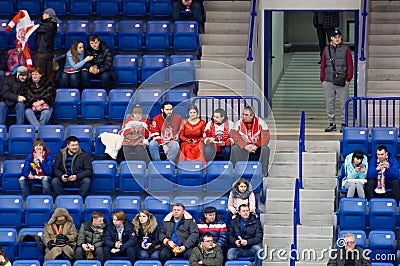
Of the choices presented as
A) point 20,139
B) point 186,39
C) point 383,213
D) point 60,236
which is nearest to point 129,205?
point 60,236

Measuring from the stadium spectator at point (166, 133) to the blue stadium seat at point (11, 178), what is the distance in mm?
1818

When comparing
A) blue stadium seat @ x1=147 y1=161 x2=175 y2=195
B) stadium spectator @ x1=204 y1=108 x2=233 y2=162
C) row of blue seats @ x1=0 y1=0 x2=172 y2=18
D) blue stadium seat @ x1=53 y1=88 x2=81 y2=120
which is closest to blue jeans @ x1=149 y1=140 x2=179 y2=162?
blue stadium seat @ x1=147 y1=161 x2=175 y2=195

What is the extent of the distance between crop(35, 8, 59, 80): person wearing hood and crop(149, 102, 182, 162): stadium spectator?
7.32ft

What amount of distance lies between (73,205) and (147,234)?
1256 millimetres

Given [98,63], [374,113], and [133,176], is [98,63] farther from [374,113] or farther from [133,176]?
[374,113]

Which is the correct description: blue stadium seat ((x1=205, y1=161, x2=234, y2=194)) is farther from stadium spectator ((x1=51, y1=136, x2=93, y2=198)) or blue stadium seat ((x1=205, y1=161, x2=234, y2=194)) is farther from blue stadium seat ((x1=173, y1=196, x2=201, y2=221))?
stadium spectator ((x1=51, y1=136, x2=93, y2=198))

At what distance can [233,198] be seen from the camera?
17609mm

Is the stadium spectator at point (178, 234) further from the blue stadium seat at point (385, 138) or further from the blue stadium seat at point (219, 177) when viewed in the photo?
the blue stadium seat at point (385, 138)

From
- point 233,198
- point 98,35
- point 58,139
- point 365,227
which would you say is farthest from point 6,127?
point 365,227

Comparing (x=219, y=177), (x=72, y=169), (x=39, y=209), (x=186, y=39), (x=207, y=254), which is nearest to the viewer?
(x=207, y=254)

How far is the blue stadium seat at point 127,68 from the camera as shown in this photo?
20297mm

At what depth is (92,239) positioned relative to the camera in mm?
17281

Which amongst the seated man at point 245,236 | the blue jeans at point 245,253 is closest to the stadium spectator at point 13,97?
the seated man at point 245,236

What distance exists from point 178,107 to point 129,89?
923mm
